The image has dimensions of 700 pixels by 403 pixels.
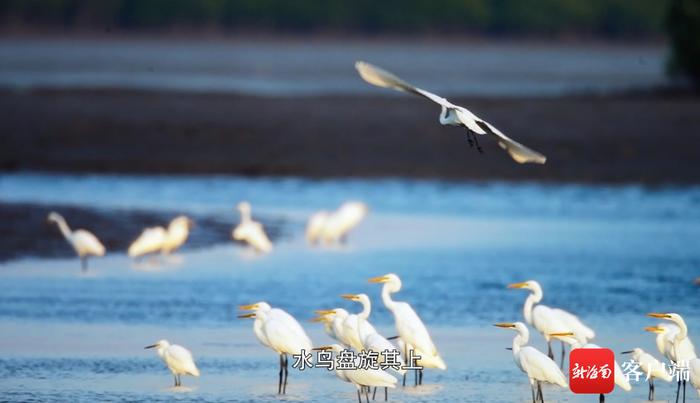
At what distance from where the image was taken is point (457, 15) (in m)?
81.3

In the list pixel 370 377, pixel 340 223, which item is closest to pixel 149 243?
pixel 340 223

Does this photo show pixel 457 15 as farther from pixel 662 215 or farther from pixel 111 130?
pixel 662 215

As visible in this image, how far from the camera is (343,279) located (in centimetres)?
1730

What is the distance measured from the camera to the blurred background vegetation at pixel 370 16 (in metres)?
80.4

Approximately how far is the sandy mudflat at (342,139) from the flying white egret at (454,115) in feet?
52.0

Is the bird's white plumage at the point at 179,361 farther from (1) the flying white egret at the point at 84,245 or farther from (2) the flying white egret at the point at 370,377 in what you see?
(1) the flying white egret at the point at 84,245

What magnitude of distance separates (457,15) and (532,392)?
7088 cm

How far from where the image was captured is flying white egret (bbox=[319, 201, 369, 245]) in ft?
67.4

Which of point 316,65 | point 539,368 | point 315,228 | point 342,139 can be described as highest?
point 316,65

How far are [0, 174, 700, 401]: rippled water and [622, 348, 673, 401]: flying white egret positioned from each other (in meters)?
0.16

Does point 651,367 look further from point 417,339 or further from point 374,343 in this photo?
point 374,343

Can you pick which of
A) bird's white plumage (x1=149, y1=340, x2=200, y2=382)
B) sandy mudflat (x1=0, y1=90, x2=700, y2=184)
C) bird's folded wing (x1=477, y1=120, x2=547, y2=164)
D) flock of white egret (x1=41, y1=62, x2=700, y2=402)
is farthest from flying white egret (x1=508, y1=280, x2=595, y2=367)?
sandy mudflat (x1=0, y1=90, x2=700, y2=184)

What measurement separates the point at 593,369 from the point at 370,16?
7131 cm

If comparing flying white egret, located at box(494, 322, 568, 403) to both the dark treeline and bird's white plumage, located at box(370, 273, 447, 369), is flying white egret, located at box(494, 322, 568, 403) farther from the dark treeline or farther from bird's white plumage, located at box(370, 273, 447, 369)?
the dark treeline
